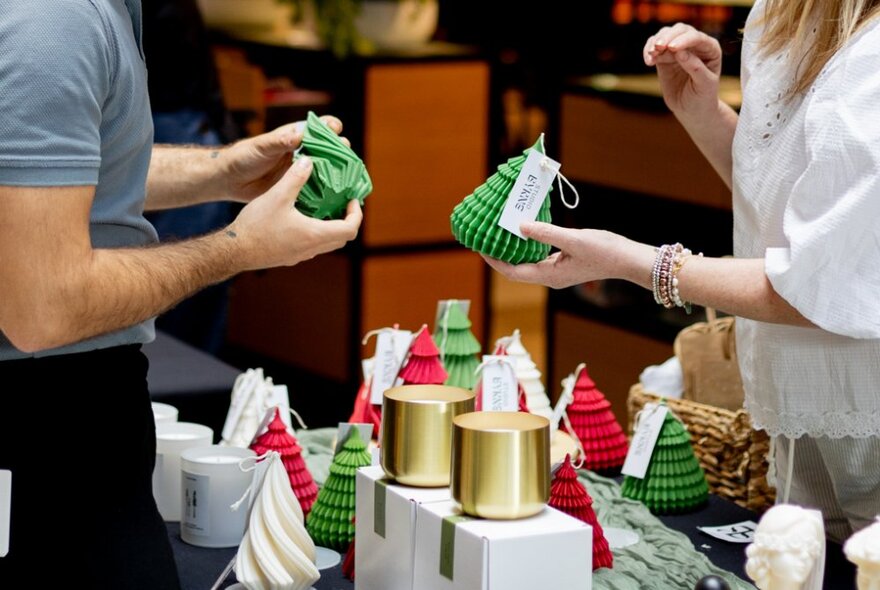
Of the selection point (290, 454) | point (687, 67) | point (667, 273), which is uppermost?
point (687, 67)

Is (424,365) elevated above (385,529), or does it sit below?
above

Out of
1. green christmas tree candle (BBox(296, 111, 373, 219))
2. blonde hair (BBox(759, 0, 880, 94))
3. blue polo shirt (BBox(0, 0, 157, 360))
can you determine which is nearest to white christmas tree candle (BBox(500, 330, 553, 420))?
green christmas tree candle (BBox(296, 111, 373, 219))

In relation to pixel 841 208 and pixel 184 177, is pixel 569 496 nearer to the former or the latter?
pixel 841 208

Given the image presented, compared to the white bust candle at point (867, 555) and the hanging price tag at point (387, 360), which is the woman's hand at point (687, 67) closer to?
the hanging price tag at point (387, 360)

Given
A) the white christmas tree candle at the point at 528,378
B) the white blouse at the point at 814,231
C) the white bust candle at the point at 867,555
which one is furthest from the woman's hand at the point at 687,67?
the white bust candle at the point at 867,555

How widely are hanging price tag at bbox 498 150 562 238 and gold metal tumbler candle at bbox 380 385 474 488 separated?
0.30 metres

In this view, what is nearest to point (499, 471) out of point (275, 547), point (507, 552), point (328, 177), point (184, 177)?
point (507, 552)

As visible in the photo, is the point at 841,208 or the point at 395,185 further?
the point at 395,185

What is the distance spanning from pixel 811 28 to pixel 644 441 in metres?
0.71

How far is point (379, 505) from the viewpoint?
1.62 m

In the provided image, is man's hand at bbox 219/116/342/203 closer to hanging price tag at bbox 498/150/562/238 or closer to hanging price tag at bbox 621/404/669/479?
hanging price tag at bbox 498/150/562/238

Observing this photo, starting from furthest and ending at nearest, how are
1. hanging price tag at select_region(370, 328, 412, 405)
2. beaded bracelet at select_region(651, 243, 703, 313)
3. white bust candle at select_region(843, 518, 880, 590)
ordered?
hanging price tag at select_region(370, 328, 412, 405), beaded bracelet at select_region(651, 243, 703, 313), white bust candle at select_region(843, 518, 880, 590)

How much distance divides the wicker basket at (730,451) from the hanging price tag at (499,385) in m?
0.33

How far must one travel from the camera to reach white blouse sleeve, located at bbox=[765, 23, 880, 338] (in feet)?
5.13
